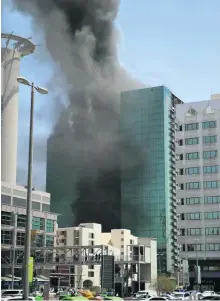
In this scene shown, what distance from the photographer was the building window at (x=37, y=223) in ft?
238

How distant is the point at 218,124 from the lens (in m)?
88.0

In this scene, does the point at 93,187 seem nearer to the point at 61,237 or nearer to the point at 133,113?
the point at 133,113

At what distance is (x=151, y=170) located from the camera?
384ft

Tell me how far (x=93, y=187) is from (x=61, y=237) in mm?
43877

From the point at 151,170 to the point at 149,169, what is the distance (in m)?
0.82

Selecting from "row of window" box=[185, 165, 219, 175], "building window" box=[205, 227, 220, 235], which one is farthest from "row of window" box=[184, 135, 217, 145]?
"building window" box=[205, 227, 220, 235]

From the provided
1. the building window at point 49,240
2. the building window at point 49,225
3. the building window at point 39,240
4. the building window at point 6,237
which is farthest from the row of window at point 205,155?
the building window at point 6,237

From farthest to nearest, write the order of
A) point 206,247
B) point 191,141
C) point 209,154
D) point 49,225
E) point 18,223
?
point 191,141 < point 209,154 < point 206,247 < point 49,225 < point 18,223

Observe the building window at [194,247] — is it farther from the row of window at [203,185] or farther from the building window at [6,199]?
the building window at [6,199]

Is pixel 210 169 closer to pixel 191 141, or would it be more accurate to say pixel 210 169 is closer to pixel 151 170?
pixel 191 141

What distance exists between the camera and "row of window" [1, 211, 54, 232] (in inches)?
2653

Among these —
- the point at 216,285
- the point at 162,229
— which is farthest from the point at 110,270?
the point at 162,229

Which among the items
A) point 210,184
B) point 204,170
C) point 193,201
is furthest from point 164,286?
point 204,170

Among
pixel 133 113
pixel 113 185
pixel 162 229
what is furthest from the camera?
pixel 113 185
